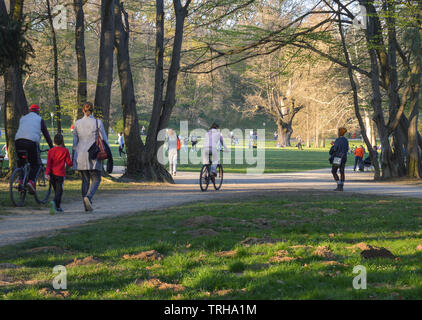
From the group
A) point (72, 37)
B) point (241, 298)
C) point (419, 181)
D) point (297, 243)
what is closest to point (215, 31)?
point (72, 37)

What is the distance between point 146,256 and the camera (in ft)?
23.1

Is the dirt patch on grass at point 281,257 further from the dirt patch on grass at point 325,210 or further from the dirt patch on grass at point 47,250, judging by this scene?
the dirt patch on grass at point 325,210

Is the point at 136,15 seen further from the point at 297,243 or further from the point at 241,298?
the point at 241,298

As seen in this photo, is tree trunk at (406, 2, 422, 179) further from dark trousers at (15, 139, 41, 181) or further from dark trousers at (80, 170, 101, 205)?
dark trousers at (15, 139, 41, 181)

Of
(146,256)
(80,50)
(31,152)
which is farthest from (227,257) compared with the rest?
(80,50)

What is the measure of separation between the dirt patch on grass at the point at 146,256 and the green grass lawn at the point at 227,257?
10cm

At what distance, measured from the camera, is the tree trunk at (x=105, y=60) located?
63.3 ft

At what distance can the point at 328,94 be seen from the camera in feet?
192

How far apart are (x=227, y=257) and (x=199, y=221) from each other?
2.99 m

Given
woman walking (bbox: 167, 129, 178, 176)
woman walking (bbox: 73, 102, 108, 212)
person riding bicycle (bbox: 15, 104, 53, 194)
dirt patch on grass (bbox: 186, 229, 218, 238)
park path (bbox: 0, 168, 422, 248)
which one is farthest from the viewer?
woman walking (bbox: 167, 129, 178, 176)

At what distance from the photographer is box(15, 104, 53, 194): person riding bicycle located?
11664 millimetres

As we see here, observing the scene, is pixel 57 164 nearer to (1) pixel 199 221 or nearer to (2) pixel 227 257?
(1) pixel 199 221

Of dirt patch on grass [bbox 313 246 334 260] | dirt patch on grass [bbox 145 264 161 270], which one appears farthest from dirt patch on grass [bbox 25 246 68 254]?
dirt patch on grass [bbox 313 246 334 260]
